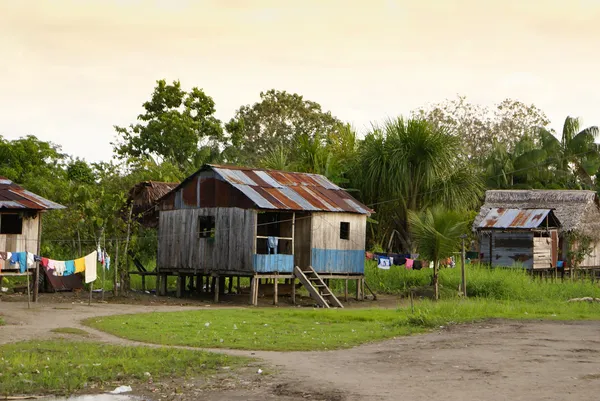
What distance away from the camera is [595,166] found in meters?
51.5

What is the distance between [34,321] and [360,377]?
416 inches

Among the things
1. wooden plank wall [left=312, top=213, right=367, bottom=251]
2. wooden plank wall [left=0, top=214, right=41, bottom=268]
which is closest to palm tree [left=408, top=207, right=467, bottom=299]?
wooden plank wall [left=312, top=213, right=367, bottom=251]

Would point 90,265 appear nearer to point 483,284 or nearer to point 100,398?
point 483,284

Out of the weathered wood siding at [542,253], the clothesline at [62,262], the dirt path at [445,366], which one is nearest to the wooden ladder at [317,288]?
the clothesline at [62,262]

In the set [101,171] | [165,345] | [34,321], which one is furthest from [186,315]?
[101,171]

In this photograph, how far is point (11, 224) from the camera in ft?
97.0

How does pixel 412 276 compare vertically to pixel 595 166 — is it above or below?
below

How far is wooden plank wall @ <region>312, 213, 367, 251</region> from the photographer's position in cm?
3119

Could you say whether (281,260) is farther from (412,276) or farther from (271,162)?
(271,162)

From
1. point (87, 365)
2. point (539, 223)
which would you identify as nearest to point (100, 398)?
point (87, 365)

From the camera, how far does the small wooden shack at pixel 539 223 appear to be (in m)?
38.2

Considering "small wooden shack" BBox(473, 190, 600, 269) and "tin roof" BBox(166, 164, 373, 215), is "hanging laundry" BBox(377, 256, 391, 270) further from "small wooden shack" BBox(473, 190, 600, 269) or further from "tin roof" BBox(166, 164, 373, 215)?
"small wooden shack" BBox(473, 190, 600, 269)

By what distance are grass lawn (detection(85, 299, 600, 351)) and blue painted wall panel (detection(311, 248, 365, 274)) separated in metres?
4.96

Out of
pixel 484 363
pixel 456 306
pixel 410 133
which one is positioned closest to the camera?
pixel 484 363
